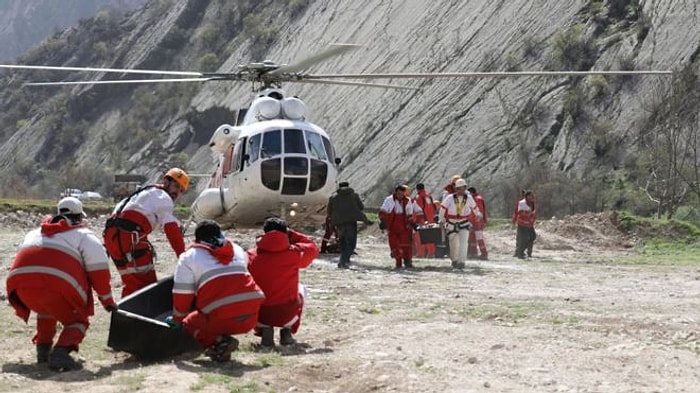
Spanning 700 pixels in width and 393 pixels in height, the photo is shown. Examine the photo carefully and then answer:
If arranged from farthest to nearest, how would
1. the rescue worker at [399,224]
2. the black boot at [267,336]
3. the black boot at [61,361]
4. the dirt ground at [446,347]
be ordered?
the rescue worker at [399,224], the black boot at [267,336], the black boot at [61,361], the dirt ground at [446,347]

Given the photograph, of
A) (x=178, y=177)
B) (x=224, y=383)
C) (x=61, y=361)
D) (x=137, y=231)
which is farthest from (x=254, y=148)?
(x=224, y=383)

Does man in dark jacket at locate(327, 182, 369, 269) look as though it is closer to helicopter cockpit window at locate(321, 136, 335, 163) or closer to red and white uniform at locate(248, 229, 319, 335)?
helicopter cockpit window at locate(321, 136, 335, 163)

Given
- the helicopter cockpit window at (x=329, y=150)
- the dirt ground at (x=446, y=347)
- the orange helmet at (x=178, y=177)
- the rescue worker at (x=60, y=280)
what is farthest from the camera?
the helicopter cockpit window at (x=329, y=150)

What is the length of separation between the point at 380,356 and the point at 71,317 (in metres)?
2.39

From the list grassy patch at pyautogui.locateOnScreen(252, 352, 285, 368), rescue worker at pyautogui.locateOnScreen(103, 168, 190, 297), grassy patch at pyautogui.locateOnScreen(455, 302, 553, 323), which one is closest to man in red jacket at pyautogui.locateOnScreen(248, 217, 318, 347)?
grassy patch at pyautogui.locateOnScreen(252, 352, 285, 368)

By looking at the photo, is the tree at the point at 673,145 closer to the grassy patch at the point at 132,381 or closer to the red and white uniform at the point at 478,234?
the red and white uniform at the point at 478,234

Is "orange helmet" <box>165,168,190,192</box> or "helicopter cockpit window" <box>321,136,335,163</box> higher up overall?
"helicopter cockpit window" <box>321,136,335,163</box>

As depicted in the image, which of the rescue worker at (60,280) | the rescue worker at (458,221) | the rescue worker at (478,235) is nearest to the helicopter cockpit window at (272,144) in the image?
the rescue worker at (458,221)

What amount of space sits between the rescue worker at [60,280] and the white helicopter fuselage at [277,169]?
11.2m

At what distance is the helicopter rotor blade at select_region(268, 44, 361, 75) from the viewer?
15516 mm

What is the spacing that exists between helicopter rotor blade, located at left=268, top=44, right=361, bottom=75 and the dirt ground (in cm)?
401

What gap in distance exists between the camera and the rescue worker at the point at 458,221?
17.0 meters

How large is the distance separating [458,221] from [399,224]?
1.04 metres

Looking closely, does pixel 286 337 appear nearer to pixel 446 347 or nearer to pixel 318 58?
pixel 446 347
